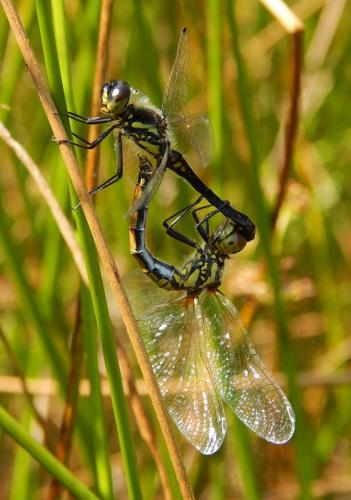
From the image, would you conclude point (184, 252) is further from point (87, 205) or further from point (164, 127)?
point (87, 205)

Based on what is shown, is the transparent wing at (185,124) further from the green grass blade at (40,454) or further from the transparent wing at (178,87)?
the green grass blade at (40,454)

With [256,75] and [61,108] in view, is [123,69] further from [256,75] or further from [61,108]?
[61,108]

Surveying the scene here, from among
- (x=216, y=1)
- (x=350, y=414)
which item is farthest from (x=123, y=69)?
(x=350, y=414)

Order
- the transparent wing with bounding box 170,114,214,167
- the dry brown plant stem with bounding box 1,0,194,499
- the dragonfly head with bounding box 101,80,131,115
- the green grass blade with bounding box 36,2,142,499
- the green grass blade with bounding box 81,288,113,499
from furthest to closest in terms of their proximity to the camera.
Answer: the transparent wing with bounding box 170,114,214,167 → the dragonfly head with bounding box 101,80,131,115 → the green grass blade with bounding box 81,288,113,499 → the green grass blade with bounding box 36,2,142,499 → the dry brown plant stem with bounding box 1,0,194,499

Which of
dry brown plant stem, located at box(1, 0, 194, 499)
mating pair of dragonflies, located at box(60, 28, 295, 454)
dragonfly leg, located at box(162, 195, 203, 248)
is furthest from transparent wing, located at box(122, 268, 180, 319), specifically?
dry brown plant stem, located at box(1, 0, 194, 499)

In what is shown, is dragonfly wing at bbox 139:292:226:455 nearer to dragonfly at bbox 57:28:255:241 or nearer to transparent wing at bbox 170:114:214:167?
dragonfly at bbox 57:28:255:241
